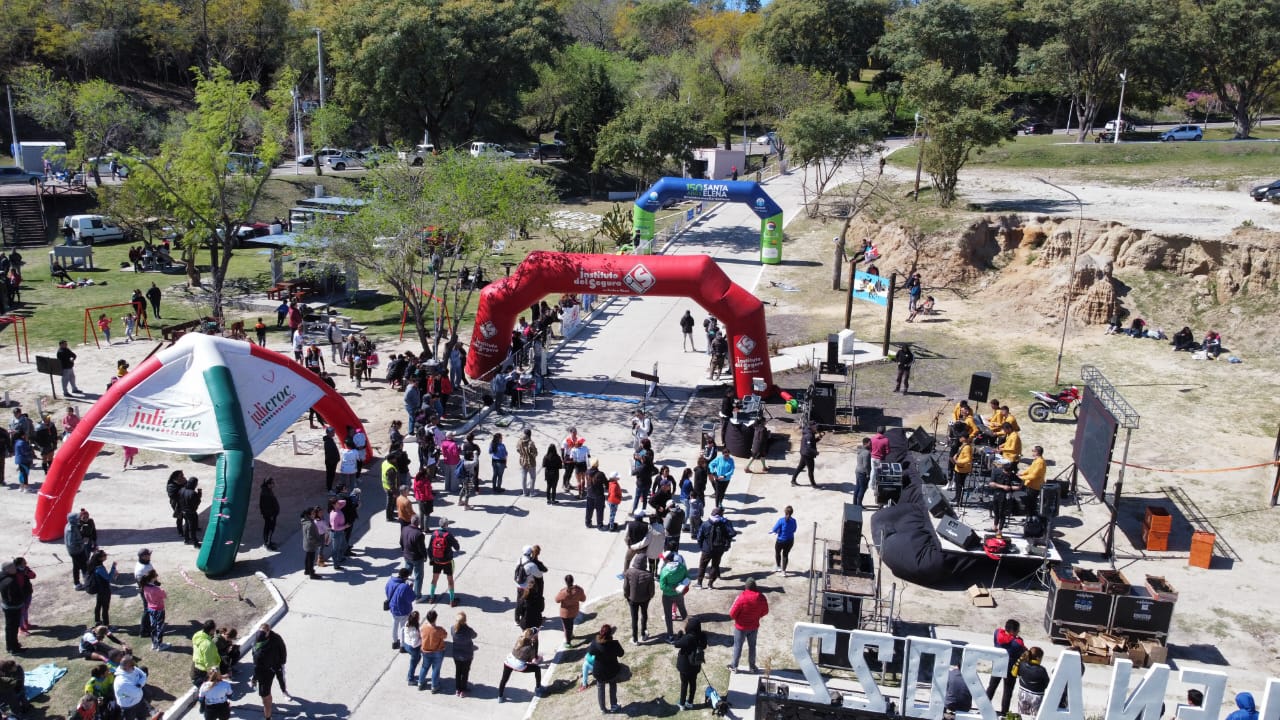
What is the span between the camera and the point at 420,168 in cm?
2962

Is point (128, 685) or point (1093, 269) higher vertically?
point (1093, 269)

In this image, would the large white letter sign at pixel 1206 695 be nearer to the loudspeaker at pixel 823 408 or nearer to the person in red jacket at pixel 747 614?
the person in red jacket at pixel 747 614

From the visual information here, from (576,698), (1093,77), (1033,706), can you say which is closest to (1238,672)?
(1033,706)

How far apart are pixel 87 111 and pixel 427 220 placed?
108 feet

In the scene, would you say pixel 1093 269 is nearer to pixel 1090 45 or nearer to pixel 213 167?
pixel 213 167

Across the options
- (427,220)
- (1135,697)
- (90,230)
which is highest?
(427,220)

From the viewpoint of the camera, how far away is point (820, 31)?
8181 centimetres

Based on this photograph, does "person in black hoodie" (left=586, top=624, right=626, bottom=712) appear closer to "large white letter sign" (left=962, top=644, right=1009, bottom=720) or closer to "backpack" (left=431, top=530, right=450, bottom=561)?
"backpack" (left=431, top=530, right=450, bottom=561)

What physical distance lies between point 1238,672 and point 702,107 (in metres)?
60.9

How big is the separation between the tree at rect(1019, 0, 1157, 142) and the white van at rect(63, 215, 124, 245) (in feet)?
179

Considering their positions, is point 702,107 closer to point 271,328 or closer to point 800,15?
point 800,15

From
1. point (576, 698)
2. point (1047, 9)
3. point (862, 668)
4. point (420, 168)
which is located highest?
point (1047, 9)

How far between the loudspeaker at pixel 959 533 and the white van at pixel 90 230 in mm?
39633

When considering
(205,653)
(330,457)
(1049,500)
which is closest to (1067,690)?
(1049,500)
